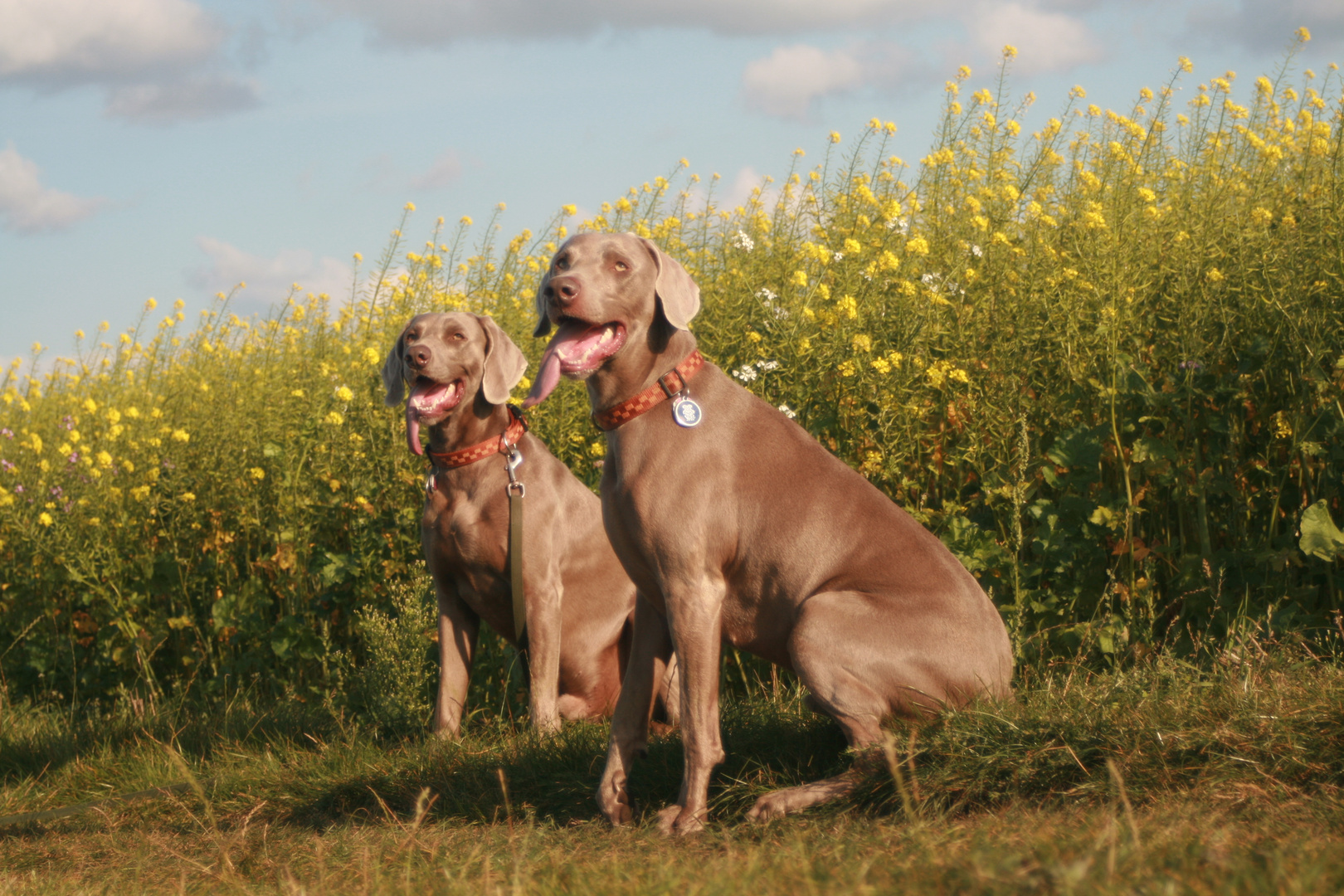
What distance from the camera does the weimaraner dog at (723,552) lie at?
334 cm

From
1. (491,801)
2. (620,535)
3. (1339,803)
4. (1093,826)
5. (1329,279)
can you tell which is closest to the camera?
(1093,826)

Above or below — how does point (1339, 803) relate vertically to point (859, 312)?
below

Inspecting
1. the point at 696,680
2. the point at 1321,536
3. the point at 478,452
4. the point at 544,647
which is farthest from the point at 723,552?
the point at 1321,536

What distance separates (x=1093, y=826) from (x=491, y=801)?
Result: 2191 mm

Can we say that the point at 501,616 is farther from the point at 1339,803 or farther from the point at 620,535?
the point at 1339,803

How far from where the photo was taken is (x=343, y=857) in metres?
3.32

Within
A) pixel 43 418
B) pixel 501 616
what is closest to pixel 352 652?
pixel 501 616

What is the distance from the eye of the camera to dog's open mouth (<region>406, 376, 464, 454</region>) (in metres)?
4.89

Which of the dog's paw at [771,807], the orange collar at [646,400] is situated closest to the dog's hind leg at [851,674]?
the dog's paw at [771,807]

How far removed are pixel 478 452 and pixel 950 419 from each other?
2.12 meters

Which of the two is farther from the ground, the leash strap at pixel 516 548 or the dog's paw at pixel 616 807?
the leash strap at pixel 516 548

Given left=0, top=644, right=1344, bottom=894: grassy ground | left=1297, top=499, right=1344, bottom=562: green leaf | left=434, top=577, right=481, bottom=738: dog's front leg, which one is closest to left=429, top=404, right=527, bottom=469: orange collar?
left=434, top=577, right=481, bottom=738: dog's front leg

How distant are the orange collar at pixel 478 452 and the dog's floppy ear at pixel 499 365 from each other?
0.49 ft

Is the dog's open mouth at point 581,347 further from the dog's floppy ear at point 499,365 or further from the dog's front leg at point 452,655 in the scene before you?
the dog's front leg at point 452,655
